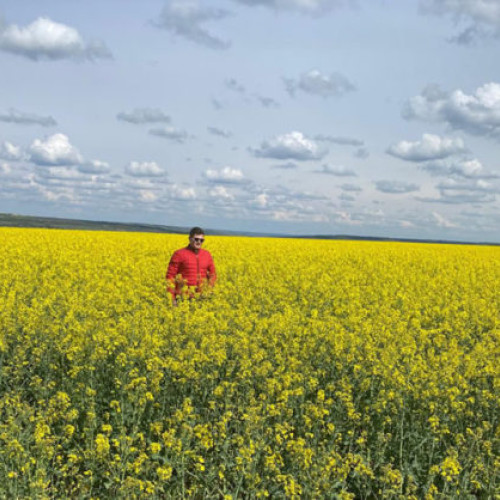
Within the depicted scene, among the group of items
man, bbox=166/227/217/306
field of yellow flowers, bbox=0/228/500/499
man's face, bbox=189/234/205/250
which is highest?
man's face, bbox=189/234/205/250

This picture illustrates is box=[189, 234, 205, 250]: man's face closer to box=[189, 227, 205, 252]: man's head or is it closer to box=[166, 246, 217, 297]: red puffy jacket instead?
box=[189, 227, 205, 252]: man's head

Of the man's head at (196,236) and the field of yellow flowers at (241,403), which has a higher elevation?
the man's head at (196,236)

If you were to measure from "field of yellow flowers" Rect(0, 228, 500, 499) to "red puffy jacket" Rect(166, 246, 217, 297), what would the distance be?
1.23ft

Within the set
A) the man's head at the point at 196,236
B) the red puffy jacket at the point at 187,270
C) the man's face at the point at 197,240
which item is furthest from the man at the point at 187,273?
the man's head at the point at 196,236

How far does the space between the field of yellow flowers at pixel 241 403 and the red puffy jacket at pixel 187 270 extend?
0.37 metres

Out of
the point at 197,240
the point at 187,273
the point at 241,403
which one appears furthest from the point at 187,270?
the point at 241,403

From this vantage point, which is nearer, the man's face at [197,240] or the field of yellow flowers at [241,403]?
the field of yellow flowers at [241,403]

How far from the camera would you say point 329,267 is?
17234 mm

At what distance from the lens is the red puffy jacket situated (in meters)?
9.28

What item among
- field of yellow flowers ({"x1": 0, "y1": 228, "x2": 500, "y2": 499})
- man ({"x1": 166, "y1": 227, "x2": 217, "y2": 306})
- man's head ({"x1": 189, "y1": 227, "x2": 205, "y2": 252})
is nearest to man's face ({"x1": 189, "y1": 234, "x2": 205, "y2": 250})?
Result: man's head ({"x1": 189, "y1": 227, "x2": 205, "y2": 252})

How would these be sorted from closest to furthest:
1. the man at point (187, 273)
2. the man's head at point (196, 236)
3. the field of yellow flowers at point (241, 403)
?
1. the field of yellow flowers at point (241, 403)
2. the man's head at point (196, 236)
3. the man at point (187, 273)

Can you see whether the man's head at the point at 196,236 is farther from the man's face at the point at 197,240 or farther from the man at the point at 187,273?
the man at the point at 187,273

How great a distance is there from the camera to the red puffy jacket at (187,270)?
9.28 metres

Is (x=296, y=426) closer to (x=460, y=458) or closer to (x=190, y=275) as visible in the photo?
(x=460, y=458)
